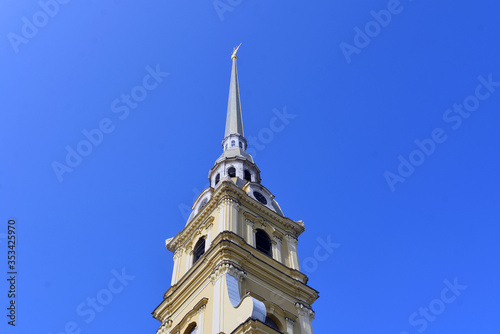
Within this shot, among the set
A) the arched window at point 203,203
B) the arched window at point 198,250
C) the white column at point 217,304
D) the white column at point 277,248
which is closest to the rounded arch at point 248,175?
the arched window at point 203,203

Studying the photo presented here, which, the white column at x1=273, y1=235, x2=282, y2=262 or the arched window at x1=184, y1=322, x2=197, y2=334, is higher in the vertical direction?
the white column at x1=273, y1=235, x2=282, y2=262

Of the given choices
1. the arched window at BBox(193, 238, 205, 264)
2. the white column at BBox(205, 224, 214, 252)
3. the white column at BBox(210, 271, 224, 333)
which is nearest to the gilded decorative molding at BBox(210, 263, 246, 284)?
the white column at BBox(210, 271, 224, 333)

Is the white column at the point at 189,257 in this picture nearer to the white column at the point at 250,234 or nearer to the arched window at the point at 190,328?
the white column at the point at 250,234

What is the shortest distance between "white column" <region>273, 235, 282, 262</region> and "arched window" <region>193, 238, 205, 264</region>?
424cm

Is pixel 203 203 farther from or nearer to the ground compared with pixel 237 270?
farther from the ground

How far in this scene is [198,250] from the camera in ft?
113

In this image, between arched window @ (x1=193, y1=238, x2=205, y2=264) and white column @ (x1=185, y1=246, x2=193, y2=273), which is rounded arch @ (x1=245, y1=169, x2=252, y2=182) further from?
white column @ (x1=185, y1=246, x2=193, y2=273)

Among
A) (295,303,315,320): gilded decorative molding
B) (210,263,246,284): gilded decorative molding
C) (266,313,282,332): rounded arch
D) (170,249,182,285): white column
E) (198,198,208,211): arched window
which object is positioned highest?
(198,198,208,211): arched window

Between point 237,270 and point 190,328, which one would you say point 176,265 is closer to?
point 190,328

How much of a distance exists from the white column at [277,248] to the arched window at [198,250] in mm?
4242

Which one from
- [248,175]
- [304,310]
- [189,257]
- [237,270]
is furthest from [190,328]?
[248,175]

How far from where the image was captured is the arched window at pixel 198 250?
34.0 meters

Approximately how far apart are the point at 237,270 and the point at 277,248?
17.9ft

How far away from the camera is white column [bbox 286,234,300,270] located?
33681mm
